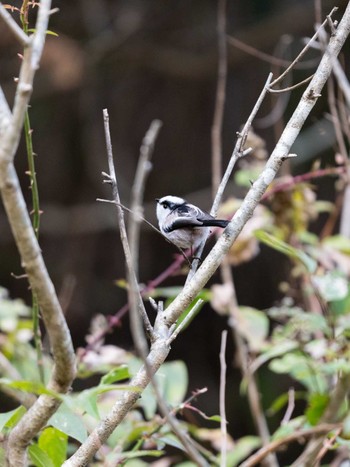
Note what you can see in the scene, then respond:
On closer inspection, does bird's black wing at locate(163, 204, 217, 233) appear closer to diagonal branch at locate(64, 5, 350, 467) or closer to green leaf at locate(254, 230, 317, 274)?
green leaf at locate(254, 230, 317, 274)

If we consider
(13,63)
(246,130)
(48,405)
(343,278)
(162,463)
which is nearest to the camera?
(48,405)

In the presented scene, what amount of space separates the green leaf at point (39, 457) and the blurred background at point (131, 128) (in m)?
4.02

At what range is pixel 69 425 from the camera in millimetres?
1248

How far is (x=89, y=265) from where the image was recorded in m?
5.82

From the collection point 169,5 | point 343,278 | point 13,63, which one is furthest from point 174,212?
point 169,5

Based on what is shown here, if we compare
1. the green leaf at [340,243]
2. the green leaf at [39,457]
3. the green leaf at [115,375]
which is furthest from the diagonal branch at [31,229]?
the green leaf at [340,243]

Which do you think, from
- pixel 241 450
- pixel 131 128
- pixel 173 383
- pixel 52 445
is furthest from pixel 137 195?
pixel 131 128

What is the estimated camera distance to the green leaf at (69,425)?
4.04ft

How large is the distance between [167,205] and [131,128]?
158 inches

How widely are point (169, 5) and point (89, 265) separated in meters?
2.20

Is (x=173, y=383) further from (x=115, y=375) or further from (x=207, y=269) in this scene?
(x=207, y=269)

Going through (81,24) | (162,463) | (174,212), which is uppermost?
(81,24)

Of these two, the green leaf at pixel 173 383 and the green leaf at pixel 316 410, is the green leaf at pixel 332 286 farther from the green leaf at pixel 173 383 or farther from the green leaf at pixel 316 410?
the green leaf at pixel 173 383

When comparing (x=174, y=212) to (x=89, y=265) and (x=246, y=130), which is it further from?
(x=89, y=265)
